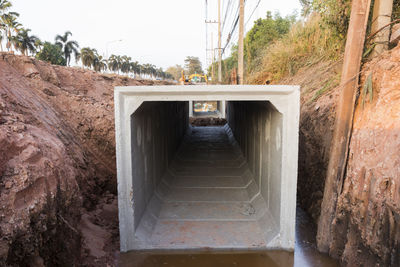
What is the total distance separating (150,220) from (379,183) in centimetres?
418

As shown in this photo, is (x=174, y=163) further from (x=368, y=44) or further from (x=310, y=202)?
(x=368, y=44)

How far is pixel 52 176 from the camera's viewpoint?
4.07 m

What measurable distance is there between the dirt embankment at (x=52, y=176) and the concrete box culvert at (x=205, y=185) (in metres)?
0.77

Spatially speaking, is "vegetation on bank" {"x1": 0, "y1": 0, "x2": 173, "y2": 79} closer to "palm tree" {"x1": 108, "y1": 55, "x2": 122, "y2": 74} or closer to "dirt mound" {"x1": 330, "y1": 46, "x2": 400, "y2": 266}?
"palm tree" {"x1": 108, "y1": 55, "x2": 122, "y2": 74}

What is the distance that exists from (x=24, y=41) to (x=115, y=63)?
36322 mm

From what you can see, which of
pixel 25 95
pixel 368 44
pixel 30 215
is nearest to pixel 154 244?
pixel 30 215

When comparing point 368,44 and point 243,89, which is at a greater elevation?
point 368,44

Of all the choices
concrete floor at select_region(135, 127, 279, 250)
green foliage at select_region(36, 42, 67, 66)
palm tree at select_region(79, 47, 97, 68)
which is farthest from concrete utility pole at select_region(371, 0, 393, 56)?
palm tree at select_region(79, 47, 97, 68)

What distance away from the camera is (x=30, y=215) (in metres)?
3.42

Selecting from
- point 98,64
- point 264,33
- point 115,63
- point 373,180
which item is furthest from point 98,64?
point 373,180

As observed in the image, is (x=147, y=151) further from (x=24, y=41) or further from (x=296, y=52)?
(x=24, y=41)

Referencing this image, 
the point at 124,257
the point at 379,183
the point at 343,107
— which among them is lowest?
the point at 124,257

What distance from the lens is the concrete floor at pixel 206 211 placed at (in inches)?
213

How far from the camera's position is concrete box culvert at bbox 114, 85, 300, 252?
4906 millimetres
